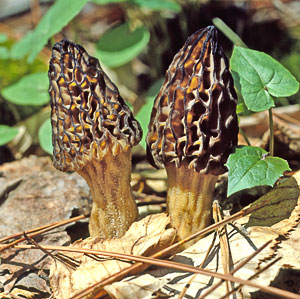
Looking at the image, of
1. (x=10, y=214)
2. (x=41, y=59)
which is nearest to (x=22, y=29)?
(x=41, y=59)

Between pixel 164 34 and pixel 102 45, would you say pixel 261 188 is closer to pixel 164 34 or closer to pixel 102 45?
pixel 102 45

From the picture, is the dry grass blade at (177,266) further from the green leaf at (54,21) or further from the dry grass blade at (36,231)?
the green leaf at (54,21)

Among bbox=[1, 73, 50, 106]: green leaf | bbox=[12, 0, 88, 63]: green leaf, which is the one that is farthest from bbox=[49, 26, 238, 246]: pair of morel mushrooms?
bbox=[1, 73, 50, 106]: green leaf

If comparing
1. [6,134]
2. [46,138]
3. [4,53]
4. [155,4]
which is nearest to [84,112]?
[46,138]

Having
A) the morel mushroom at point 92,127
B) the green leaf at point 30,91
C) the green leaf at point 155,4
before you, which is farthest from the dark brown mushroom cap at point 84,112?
the green leaf at point 155,4

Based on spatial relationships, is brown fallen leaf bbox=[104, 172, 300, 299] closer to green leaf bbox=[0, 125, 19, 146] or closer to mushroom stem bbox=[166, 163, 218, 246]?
mushroom stem bbox=[166, 163, 218, 246]

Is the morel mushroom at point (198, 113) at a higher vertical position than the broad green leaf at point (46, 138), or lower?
higher
